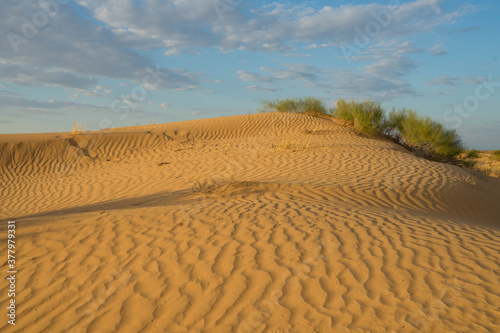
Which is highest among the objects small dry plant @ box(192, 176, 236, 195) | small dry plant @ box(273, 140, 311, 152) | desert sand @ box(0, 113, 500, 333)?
small dry plant @ box(273, 140, 311, 152)

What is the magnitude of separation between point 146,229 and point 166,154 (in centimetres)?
953

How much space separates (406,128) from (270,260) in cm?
1486

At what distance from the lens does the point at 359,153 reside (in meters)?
12.3

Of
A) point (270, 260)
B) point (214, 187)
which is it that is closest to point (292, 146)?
point (214, 187)

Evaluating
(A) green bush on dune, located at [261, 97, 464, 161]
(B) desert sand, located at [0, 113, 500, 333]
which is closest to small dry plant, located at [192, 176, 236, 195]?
(B) desert sand, located at [0, 113, 500, 333]

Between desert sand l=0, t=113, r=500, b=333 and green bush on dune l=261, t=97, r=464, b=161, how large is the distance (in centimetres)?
711

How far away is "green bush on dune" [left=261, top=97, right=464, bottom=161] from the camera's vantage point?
16422mm

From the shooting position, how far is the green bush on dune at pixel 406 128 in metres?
16.4

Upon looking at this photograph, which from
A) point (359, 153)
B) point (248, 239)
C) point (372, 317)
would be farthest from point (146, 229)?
point (359, 153)

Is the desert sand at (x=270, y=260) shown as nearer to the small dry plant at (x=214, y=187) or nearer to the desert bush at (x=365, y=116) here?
the small dry plant at (x=214, y=187)

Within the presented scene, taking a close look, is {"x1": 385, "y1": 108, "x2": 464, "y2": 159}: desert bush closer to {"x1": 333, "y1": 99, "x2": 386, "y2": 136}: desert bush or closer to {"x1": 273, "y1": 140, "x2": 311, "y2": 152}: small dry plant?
{"x1": 333, "y1": 99, "x2": 386, "y2": 136}: desert bush

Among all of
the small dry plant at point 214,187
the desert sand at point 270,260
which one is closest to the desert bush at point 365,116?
the desert sand at point 270,260

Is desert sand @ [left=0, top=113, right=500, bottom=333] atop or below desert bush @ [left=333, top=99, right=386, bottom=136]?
below

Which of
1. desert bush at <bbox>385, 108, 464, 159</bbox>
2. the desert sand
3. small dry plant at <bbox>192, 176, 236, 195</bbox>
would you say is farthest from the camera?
desert bush at <bbox>385, 108, 464, 159</bbox>
